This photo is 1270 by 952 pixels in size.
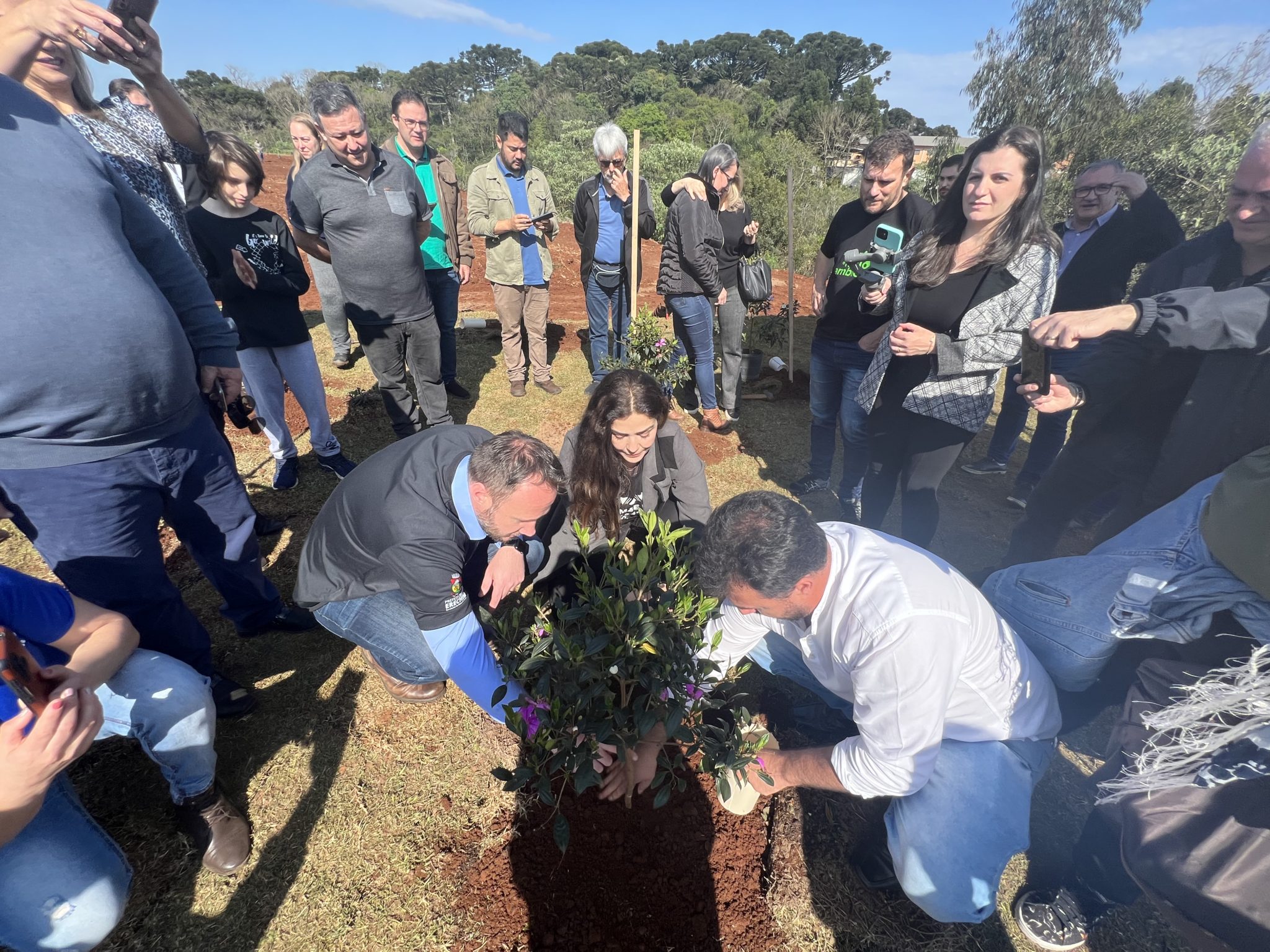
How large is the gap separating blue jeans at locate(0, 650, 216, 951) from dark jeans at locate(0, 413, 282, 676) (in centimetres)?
39

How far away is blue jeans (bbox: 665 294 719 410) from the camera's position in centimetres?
465

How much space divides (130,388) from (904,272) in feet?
11.0

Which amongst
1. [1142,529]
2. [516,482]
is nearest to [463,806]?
[516,482]

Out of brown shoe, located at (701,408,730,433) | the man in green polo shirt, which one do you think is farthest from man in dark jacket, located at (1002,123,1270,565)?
the man in green polo shirt

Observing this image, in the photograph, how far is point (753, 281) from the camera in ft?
16.6

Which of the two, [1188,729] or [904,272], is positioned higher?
[904,272]

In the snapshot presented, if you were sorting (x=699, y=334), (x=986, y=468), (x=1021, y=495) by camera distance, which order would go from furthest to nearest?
(x=699, y=334) → (x=986, y=468) → (x=1021, y=495)

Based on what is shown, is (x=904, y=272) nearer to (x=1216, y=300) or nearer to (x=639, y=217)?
(x=1216, y=300)

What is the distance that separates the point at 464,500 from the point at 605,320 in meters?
3.91

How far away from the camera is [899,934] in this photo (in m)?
1.96

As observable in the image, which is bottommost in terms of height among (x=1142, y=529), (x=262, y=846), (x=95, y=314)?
(x=262, y=846)

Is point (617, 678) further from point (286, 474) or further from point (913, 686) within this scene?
point (286, 474)

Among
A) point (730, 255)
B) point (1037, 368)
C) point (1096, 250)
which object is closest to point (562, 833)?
point (1037, 368)

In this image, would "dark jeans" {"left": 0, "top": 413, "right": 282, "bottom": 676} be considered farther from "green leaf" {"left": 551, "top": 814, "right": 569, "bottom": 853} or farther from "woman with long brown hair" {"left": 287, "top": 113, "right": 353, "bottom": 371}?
"woman with long brown hair" {"left": 287, "top": 113, "right": 353, "bottom": 371}
